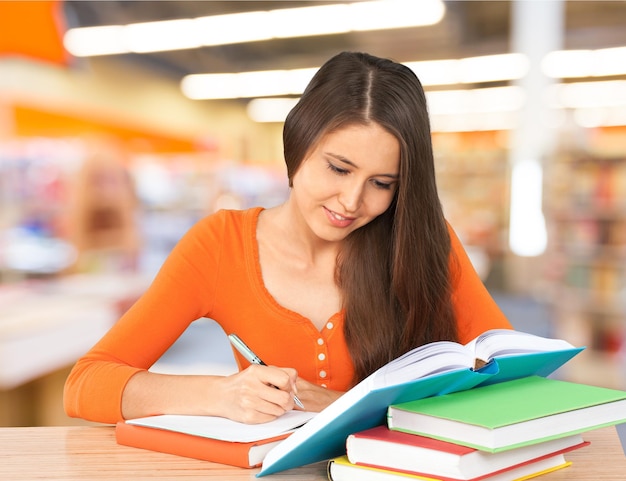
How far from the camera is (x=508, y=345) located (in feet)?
2.83

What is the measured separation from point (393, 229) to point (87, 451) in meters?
0.70

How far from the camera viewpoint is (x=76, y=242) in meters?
4.14

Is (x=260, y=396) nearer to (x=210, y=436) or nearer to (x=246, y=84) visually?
(x=210, y=436)

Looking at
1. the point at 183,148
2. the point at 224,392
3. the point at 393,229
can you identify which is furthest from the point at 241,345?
the point at 183,148

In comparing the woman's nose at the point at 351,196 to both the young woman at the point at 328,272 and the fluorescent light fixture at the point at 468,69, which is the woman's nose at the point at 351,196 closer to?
the young woman at the point at 328,272

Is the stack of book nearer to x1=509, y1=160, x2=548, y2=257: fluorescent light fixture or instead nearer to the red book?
the red book

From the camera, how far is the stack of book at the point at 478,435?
28.4 inches

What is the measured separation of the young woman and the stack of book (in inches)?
14.3

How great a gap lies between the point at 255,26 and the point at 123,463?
707 cm

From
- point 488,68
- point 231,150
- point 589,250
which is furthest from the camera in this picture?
point 488,68

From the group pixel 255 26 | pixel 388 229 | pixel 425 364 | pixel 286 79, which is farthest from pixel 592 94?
pixel 425 364

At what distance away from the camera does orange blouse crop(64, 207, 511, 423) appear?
129 cm

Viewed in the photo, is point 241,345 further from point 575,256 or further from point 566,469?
point 575,256

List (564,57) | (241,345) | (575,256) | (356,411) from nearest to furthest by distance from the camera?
(356,411)
(241,345)
(575,256)
(564,57)
